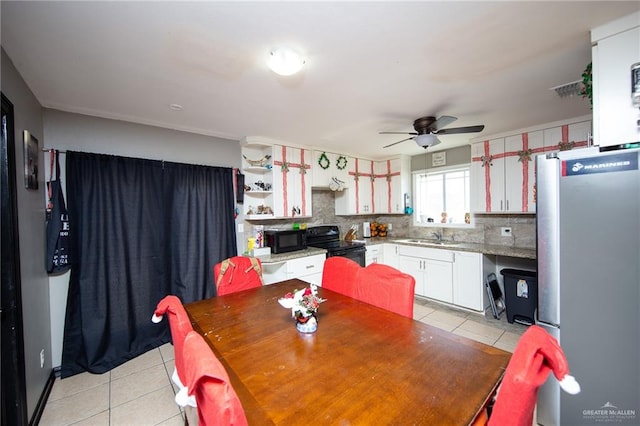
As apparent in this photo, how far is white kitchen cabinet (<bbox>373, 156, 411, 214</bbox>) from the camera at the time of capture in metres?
4.54

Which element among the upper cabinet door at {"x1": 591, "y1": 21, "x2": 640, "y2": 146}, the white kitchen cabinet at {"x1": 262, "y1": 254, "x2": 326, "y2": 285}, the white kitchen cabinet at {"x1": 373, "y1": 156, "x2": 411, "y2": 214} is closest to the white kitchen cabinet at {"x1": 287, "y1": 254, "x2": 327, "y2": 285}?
the white kitchen cabinet at {"x1": 262, "y1": 254, "x2": 326, "y2": 285}

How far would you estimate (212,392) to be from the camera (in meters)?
0.69

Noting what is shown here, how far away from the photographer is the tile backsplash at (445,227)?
3.41 metres

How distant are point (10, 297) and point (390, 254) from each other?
414 cm

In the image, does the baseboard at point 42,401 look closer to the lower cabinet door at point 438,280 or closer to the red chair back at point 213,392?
the red chair back at point 213,392

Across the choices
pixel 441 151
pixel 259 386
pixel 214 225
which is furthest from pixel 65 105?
pixel 441 151

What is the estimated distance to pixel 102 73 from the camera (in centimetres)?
179

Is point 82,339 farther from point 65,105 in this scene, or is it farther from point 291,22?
point 291,22

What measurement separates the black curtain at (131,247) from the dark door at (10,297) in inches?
32.3

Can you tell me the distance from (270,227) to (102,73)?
2.50 m

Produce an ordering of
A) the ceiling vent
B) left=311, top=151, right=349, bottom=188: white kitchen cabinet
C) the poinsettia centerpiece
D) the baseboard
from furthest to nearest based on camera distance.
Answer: left=311, top=151, right=349, bottom=188: white kitchen cabinet, the ceiling vent, the baseboard, the poinsettia centerpiece

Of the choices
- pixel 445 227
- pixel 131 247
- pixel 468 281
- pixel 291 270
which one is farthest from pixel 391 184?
pixel 131 247

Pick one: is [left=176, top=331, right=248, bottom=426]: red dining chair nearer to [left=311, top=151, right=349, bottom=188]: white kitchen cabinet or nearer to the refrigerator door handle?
the refrigerator door handle

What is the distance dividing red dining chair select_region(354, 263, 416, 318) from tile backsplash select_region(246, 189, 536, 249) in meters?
2.12
